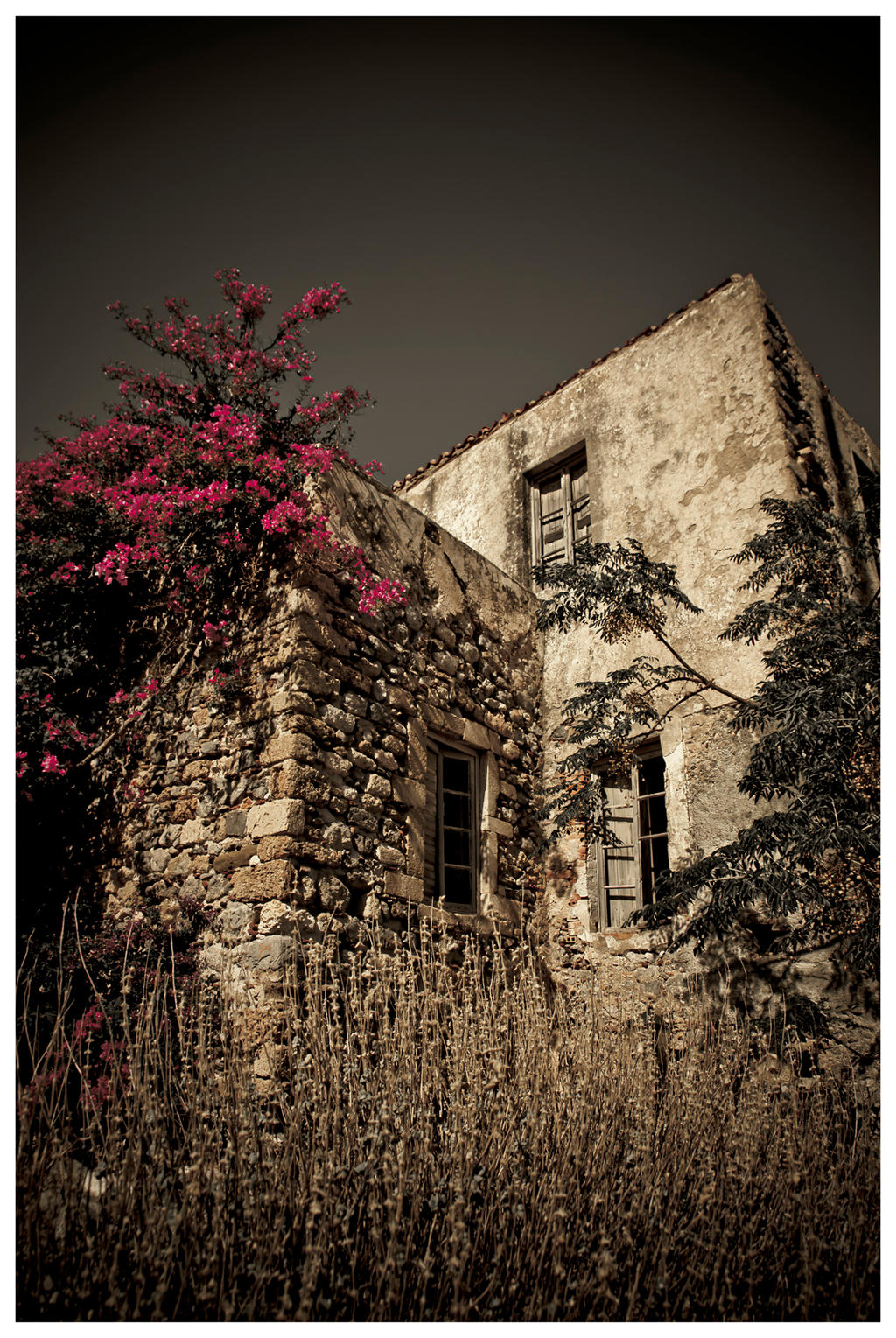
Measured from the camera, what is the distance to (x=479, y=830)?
6.07 metres

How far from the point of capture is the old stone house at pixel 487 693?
462 centimetres

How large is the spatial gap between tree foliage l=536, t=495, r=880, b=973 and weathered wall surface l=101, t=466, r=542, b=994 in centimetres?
101

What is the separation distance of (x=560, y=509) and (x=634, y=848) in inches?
140

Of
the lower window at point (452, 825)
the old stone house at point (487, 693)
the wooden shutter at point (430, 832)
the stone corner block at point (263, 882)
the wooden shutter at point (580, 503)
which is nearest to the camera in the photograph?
the stone corner block at point (263, 882)

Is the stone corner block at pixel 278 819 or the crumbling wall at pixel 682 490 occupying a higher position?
the crumbling wall at pixel 682 490

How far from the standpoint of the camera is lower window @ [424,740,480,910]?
18.3 ft

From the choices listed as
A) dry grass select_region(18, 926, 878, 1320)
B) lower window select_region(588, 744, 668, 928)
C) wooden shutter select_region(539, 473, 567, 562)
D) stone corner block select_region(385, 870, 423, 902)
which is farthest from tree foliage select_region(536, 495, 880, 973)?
wooden shutter select_region(539, 473, 567, 562)

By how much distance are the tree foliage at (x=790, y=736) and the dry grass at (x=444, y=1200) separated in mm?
1248

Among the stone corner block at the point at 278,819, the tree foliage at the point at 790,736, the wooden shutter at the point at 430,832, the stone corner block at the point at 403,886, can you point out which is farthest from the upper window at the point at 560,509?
the stone corner block at the point at 278,819

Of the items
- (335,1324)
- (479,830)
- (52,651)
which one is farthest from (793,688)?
(52,651)

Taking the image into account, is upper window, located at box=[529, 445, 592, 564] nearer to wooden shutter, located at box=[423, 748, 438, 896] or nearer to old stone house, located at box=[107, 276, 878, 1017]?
old stone house, located at box=[107, 276, 878, 1017]

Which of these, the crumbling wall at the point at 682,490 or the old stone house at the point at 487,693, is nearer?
the old stone house at the point at 487,693

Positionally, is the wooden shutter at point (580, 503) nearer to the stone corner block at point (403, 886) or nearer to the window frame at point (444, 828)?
the window frame at point (444, 828)

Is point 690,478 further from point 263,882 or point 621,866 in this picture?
point 263,882
